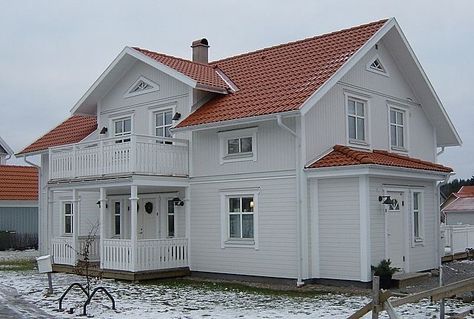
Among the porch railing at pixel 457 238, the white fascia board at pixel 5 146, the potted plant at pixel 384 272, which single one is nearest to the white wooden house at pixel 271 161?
the potted plant at pixel 384 272

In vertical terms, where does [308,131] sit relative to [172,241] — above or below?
above

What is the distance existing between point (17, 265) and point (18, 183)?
1230 cm

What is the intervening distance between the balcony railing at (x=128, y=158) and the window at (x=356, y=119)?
4747 millimetres

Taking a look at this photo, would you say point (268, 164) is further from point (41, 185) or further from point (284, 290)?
point (41, 185)

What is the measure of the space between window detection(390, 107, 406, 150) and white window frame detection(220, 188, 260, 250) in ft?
16.7

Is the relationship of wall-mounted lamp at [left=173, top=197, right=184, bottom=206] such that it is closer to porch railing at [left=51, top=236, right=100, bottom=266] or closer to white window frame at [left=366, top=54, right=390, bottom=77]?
porch railing at [left=51, top=236, right=100, bottom=266]

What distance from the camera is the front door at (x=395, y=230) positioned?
18.3 meters

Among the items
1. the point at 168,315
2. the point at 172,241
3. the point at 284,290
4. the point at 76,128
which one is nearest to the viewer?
the point at 168,315

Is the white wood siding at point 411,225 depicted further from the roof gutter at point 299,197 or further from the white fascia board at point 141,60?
the white fascia board at point 141,60

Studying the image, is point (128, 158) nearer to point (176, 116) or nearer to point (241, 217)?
point (176, 116)

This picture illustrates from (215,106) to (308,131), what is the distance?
325cm

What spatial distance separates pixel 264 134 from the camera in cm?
1875

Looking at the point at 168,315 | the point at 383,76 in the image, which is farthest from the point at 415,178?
the point at 168,315

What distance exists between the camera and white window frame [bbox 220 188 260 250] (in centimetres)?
1873
